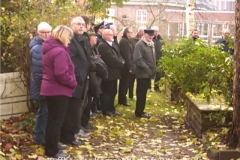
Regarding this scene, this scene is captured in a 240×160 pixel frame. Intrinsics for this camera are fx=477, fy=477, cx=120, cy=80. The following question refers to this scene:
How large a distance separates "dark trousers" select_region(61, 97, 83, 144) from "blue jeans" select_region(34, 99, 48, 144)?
0.37 meters

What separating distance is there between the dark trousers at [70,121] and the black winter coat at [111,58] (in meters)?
2.54

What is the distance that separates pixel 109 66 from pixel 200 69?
1937 mm

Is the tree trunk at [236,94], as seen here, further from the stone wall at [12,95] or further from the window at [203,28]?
the window at [203,28]

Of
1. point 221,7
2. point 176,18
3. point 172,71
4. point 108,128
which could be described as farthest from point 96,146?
point 221,7

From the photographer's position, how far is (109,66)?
33.4 feet

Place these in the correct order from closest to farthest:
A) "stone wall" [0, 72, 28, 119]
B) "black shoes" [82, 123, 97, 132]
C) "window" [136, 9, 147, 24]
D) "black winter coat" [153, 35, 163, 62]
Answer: "stone wall" [0, 72, 28, 119] < "black shoes" [82, 123, 97, 132] < "black winter coat" [153, 35, 163, 62] < "window" [136, 9, 147, 24]

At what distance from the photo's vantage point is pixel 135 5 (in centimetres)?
4044

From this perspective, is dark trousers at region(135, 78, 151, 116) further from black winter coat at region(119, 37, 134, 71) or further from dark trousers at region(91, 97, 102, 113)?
black winter coat at region(119, 37, 134, 71)

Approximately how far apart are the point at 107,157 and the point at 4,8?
4.31 m

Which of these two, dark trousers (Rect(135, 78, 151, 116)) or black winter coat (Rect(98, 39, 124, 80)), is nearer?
black winter coat (Rect(98, 39, 124, 80))

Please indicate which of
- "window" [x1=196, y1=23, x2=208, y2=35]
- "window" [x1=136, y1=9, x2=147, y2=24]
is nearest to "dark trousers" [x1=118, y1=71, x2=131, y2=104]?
"window" [x1=136, y1=9, x2=147, y2=24]

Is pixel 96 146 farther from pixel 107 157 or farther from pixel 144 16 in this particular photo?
pixel 144 16

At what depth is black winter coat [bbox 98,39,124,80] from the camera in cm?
1000

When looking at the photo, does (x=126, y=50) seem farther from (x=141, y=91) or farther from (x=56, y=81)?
(x=56, y=81)
